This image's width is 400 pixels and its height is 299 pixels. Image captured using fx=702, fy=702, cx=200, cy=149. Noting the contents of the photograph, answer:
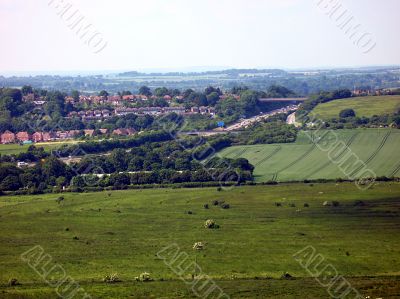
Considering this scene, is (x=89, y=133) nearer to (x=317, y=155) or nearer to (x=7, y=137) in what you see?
(x=7, y=137)

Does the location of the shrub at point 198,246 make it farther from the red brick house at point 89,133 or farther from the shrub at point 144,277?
the red brick house at point 89,133

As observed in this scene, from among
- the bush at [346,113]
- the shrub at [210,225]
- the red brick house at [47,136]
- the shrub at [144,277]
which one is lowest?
the red brick house at [47,136]

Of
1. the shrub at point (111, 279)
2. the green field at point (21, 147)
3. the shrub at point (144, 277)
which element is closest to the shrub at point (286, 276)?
the shrub at point (144, 277)

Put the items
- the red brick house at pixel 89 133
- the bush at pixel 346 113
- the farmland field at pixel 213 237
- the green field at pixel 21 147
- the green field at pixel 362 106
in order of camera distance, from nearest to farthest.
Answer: the farmland field at pixel 213 237 → the green field at pixel 21 147 → the red brick house at pixel 89 133 → the bush at pixel 346 113 → the green field at pixel 362 106

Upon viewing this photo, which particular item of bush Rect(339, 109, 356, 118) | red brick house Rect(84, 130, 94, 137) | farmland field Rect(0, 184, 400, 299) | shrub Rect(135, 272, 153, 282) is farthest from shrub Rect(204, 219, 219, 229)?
bush Rect(339, 109, 356, 118)

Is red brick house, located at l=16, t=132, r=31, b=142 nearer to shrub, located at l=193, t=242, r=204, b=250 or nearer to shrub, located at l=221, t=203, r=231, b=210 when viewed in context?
shrub, located at l=221, t=203, r=231, b=210

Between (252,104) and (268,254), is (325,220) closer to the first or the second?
(268,254)
